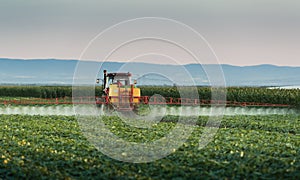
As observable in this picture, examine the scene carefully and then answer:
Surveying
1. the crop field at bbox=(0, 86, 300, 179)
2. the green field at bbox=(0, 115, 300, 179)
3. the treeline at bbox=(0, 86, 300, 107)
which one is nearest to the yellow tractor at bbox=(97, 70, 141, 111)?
the crop field at bbox=(0, 86, 300, 179)

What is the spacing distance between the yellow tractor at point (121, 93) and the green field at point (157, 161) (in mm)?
9904

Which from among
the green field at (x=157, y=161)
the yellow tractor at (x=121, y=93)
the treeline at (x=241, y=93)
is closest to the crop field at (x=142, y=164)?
the green field at (x=157, y=161)

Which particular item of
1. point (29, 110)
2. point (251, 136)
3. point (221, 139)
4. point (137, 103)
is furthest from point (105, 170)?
point (29, 110)

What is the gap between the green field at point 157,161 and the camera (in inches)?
397

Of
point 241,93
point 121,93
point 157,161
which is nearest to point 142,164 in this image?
Answer: point 157,161

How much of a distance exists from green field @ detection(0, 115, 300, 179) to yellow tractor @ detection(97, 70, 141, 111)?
9904mm

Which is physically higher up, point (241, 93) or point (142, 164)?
point (241, 93)

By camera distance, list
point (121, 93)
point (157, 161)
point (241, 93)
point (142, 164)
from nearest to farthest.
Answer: point (142, 164)
point (157, 161)
point (121, 93)
point (241, 93)

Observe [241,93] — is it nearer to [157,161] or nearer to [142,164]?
[157,161]

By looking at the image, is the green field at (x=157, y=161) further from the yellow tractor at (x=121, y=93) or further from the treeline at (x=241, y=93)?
the treeline at (x=241, y=93)

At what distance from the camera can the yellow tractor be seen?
26.6m

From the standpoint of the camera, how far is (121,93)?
2662 cm

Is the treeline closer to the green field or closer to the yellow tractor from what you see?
the yellow tractor

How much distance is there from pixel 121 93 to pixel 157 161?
51.0ft
